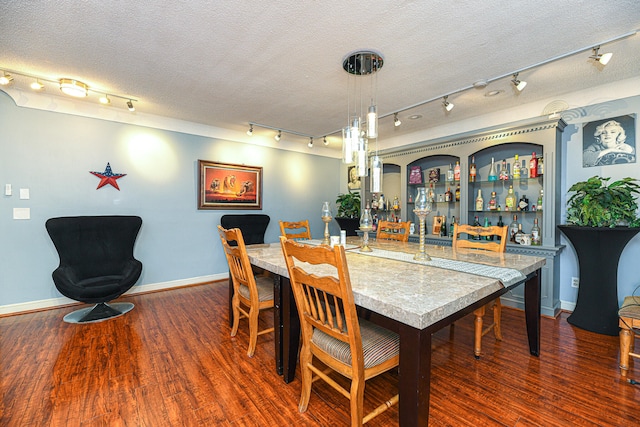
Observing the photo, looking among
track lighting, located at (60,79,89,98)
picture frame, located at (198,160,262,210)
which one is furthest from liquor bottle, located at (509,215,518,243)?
track lighting, located at (60,79,89,98)

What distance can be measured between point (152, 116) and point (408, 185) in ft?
12.7

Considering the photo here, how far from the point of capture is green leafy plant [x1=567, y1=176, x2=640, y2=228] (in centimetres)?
247

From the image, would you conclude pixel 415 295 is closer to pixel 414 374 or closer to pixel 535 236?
pixel 414 374

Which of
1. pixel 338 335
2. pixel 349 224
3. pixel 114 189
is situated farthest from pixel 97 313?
pixel 349 224

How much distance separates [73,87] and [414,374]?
12.3 ft

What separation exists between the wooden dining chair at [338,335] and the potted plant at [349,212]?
3617 mm

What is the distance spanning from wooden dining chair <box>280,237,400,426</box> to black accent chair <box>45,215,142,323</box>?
2467mm

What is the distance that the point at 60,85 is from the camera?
2803 mm

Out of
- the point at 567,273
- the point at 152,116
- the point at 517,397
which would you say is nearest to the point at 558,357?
the point at 517,397

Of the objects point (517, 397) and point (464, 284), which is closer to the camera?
point (464, 284)

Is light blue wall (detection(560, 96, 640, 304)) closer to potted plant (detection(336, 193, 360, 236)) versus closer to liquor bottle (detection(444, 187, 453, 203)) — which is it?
liquor bottle (detection(444, 187, 453, 203))

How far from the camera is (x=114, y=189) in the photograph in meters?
3.60

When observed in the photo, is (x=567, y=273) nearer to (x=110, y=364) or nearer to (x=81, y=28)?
(x=110, y=364)

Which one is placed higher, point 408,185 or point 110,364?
point 408,185
